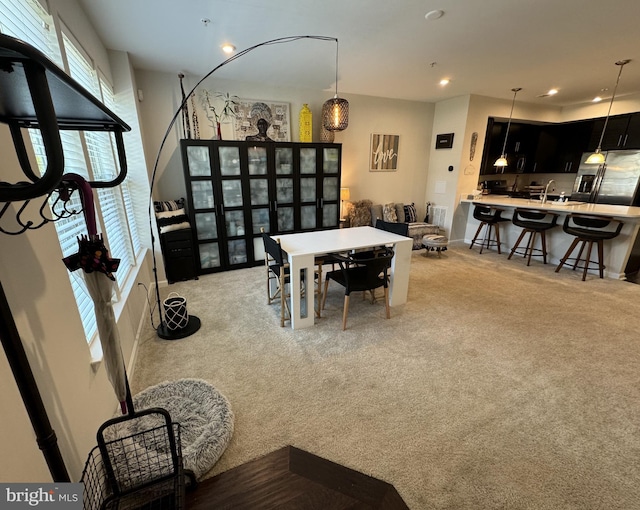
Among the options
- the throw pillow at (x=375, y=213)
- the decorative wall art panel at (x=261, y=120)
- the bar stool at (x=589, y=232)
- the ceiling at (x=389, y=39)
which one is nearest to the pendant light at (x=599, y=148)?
the ceiling at (x=389, y=39)

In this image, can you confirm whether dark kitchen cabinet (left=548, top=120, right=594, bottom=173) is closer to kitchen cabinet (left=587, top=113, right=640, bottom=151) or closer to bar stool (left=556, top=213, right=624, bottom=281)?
kitchen cabinet (left=587, top=113, right=640, bottom=151)

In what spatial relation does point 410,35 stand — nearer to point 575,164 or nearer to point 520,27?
point 520,27

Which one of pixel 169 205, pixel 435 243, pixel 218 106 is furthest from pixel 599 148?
pixel 169 205

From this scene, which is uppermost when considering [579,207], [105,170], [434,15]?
[434,15]

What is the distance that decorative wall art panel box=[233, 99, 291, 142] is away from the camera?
4211mm

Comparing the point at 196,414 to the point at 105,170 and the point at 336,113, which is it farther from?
the point at 336,113

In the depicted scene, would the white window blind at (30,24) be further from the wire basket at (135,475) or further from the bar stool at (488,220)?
the bar stool at (488,220)

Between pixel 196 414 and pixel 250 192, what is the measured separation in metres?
3.08

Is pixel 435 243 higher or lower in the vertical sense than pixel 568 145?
lower

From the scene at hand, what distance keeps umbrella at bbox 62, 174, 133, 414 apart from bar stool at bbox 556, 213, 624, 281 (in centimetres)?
512

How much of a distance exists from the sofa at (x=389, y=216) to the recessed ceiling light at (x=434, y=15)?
2.97m

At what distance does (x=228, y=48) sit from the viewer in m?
2.97

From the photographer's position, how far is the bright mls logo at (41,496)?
2.35 ft

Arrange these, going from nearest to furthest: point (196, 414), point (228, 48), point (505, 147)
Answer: point (196, 414), point (228, 48), point (505, 147)
